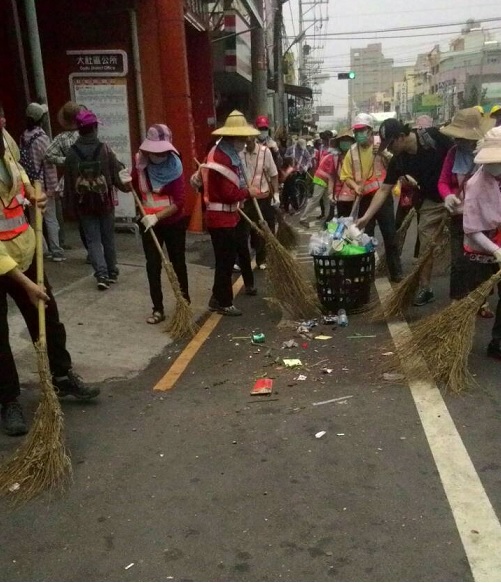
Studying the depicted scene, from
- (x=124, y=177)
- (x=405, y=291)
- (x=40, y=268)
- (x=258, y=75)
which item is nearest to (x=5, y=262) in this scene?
(x=40, y=268)

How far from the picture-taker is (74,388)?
427 centimetres

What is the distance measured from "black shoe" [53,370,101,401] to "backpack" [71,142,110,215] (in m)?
2.74

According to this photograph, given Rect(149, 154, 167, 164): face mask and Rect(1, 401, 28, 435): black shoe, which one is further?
Rect(149, 154, 167, 164): face mask

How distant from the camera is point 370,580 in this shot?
2.50 meters

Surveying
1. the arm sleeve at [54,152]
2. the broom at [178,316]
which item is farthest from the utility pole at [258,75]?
the broom at [178,316]

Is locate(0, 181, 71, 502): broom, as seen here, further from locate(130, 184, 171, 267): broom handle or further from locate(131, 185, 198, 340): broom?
locate(130, 184, 171, 267): broom handle

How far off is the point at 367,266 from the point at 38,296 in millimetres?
3288

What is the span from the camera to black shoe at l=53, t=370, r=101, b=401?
14.0ft

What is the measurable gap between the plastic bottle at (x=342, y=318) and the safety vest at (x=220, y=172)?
1391mm

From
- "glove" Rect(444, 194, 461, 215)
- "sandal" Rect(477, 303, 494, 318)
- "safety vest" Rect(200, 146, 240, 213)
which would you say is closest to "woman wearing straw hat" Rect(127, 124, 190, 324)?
"safety vest" Rect(200, 146, 240, 213)

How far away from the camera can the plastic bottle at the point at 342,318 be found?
583 cm

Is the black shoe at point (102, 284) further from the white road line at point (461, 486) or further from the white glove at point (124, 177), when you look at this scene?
the white road line at point (461, 486)

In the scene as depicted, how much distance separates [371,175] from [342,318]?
213 cm

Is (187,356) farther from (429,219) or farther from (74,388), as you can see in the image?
(429,219)
